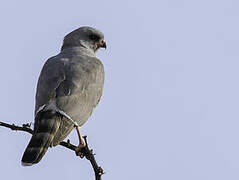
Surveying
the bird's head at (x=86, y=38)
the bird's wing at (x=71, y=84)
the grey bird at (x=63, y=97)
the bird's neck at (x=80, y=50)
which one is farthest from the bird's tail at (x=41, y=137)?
the bird's head at (x=86, y=38)

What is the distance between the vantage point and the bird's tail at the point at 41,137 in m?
6.65

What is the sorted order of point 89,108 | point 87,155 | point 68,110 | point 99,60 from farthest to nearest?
point 99,60, point 89,108, point 68,110, point 87,155

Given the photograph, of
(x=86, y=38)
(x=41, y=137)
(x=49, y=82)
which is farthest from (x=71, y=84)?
(x=86, y=38)

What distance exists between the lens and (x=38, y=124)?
7.16 m

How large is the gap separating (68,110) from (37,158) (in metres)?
1.08

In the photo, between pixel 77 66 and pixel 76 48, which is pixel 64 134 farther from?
pixel 76 48

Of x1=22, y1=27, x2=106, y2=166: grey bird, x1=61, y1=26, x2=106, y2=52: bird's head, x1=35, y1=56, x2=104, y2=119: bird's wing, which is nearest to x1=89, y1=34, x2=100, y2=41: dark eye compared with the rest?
x1=61, y1=26, x2=106, y2=52: bird's head

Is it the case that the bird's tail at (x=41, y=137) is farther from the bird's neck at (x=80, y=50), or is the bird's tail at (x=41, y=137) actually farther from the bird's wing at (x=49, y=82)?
the bird's neck at (x=80, y=50)

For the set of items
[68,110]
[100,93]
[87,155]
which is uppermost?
[100,93]

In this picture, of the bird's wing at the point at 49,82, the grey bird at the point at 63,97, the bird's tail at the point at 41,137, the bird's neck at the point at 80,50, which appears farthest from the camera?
the bird's neck at the point at 80,50

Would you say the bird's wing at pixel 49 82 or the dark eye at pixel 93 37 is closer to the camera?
the bird's wing at pixel 49 82

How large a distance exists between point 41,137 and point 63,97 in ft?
2.98

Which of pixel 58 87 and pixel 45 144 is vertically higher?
pixel 58 87

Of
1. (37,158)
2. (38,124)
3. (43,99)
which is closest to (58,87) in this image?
(43,99)
